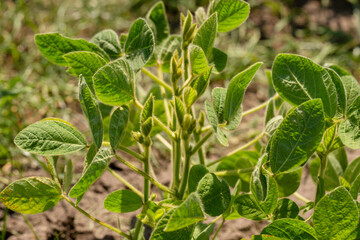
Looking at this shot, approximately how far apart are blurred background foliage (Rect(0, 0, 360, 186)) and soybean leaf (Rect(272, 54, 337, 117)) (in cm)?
124

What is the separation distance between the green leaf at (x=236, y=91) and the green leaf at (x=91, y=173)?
0.26 meters

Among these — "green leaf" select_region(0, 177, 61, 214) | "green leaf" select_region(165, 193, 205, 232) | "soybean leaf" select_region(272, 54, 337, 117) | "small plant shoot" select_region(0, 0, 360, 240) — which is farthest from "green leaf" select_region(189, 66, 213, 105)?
"green leaf" select_region(0, 177, 61, 214)

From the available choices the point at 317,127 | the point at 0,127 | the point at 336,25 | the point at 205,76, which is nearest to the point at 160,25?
the point at 205,76

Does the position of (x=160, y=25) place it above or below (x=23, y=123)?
above

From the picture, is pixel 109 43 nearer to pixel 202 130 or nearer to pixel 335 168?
pixel 202 130

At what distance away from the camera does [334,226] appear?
0.77 metres

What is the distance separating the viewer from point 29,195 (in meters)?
0.92

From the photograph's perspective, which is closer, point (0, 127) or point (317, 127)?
point (317, 127)

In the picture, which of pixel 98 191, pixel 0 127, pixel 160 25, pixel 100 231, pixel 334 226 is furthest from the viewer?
pixel 0 127

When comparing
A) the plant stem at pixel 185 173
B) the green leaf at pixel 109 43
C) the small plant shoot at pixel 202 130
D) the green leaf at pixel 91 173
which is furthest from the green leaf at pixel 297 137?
the green leaf at pixel 109 43

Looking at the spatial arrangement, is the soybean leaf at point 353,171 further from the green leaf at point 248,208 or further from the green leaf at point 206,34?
the green leaf at point 206,34

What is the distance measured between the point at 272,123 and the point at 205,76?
22cm

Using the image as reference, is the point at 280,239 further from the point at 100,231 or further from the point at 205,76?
the point at 100,231

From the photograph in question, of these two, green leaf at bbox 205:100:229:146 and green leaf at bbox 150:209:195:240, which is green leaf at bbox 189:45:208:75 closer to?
green leaf at bbox 205:100:229:146
